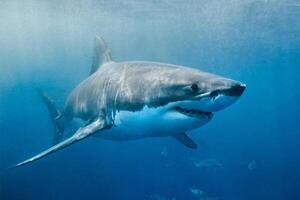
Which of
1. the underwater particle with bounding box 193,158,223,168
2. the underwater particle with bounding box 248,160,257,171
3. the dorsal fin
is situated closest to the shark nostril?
the dorsal fin

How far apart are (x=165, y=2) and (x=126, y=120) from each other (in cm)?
1968

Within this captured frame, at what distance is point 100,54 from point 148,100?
10.9ft

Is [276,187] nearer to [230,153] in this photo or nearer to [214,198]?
[214,198]

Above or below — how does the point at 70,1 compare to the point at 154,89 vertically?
below

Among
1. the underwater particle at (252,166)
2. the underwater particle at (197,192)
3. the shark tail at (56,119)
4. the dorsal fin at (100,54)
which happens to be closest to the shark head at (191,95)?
the dorsal fin at (100,54)

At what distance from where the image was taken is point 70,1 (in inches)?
845

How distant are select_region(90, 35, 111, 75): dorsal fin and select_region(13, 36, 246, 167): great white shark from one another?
0.78ft

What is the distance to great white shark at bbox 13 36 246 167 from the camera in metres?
3.87

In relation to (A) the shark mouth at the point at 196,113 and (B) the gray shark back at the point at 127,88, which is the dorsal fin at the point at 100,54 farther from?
(A) the shark mouth at the point at 196,113

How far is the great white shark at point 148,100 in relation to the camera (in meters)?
3.87

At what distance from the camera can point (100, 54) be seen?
759cm

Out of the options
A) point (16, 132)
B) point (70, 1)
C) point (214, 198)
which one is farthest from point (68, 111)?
point (16, 132)

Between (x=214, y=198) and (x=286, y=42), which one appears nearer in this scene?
(x=214, y=198)

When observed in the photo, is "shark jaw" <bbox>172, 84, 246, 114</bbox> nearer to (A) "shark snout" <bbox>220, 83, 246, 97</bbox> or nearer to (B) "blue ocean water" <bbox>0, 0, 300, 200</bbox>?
(A) "shark snout" <bbox>220, 83, 246, 97</bbox>
